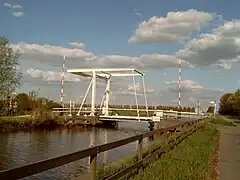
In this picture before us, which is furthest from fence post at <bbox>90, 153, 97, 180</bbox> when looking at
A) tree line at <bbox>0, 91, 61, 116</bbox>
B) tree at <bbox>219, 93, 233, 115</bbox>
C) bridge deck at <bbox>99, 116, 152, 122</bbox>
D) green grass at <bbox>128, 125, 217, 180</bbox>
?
tree at <bbox>219, 93, 233, 115</bbox>

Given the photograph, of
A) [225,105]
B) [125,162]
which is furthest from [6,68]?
[225,105]

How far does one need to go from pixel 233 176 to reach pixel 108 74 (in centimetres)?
3110

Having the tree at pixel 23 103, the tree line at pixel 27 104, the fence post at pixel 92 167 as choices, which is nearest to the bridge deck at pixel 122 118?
the tree line at pixel 27 104

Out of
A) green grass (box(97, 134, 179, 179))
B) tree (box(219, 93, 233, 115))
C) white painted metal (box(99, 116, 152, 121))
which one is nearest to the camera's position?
green grass (box(97, 134, 179, 179))

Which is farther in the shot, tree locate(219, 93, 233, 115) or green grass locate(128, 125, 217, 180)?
tree locate(219, 93, 233, 115)

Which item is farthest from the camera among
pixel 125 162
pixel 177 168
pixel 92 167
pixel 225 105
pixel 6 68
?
pixel 225 105

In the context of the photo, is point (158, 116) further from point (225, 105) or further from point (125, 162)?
point (225, 105)

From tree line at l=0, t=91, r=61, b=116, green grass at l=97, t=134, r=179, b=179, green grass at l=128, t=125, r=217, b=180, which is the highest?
tree line at l=0, t=91, r=61, b=116

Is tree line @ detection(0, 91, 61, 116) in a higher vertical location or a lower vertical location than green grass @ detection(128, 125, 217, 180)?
higher

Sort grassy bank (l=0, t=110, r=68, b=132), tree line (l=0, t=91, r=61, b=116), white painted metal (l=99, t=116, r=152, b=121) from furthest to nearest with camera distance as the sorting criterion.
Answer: white painted metal (l=99, t=116, r=152, b=121) → tree line (l=0, t=91, r=61, b=116) → grassy bank (l=0, t=110, r=68, b=132)

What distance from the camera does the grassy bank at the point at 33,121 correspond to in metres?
28.2

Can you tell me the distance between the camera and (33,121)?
32438 millimetres

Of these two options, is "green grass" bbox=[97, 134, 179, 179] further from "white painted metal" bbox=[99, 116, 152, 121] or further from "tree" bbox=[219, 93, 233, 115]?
"tree" bbox=[219, 93, 233, 115]

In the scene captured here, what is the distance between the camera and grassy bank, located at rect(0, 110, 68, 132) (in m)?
28.2
